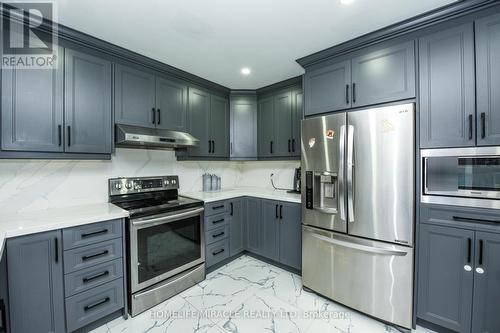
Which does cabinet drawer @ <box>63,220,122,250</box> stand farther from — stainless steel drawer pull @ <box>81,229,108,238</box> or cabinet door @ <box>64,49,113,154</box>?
cabinet door @ <box>64,49,113,154</box>

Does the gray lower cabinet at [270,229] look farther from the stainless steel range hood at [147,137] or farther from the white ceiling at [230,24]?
the white ceiling at [230,24]

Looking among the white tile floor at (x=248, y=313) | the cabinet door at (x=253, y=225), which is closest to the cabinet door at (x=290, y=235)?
the white tile floor at (x=248, y=313)

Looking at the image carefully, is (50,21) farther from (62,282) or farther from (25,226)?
(62,282)

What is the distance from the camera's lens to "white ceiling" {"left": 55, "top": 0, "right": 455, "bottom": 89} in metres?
1.54

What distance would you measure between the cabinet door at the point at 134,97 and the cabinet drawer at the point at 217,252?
1.64m

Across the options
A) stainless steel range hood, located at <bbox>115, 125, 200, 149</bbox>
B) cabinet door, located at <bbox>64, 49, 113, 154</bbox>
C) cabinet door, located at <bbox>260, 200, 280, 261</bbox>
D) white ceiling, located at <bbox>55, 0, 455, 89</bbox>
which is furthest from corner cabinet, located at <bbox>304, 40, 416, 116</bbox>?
cabinet door, located at <bbox>64, 49, 113, 154</bbox>

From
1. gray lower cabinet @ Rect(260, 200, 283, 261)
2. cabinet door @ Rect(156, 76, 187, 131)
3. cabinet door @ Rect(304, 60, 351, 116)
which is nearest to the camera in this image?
cabinet door @ Rect(304, 60, 351, 116)

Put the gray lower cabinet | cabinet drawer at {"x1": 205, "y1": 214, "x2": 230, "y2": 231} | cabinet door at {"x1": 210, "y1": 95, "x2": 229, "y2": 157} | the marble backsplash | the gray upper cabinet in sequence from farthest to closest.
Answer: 1. cabinet door at {"x1": 210, "y1": 95, "x2": 229, "y2": 157}
2. the gray upper cabinet
3. the gray lower cabinet
4. cabinet drawer at {"x1": 205, "y1": 214, "x2": 230, "y2": 231}
5. the marble backsplash

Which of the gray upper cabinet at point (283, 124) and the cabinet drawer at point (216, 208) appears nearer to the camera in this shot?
the cabinet drawer at point (216, 208)

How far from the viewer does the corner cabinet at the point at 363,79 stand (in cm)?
176

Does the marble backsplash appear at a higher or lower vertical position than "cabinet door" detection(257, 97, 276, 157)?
lower

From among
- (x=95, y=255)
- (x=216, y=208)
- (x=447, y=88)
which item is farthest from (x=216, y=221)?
(x=447, y=88)

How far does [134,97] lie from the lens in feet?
7.43

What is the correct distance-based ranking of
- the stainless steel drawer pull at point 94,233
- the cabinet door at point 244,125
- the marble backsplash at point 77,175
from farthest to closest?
the cabinet door at point 244,125, the marble backsplash at point 77,175, the stainless steel drawer pull at point 94,233
